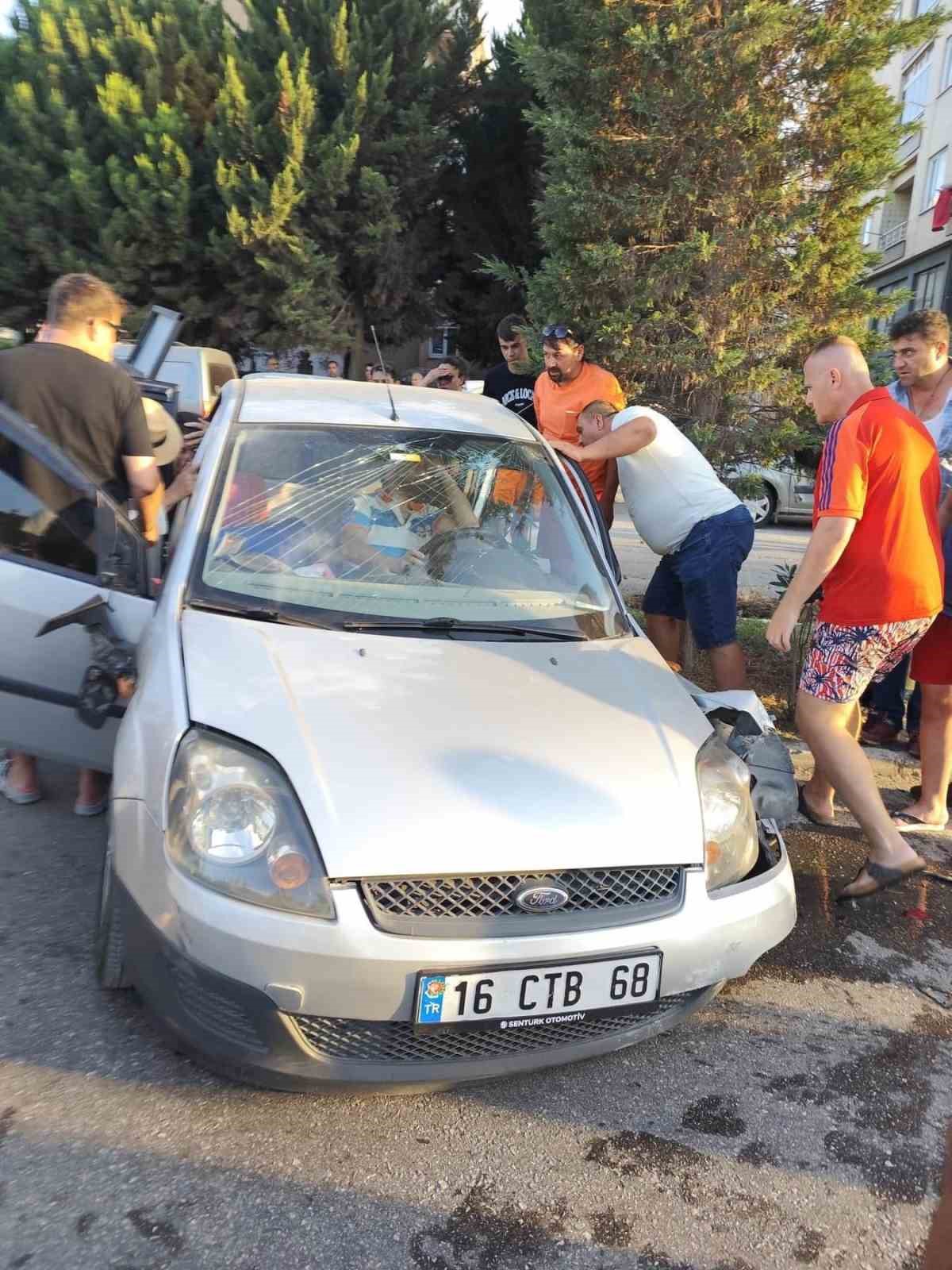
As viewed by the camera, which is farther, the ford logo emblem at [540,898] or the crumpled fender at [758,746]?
the crumpled fender at [758,746]

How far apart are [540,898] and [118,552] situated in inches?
71.8

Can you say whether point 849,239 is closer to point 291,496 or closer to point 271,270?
point 291,496

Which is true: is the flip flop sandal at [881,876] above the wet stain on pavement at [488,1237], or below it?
above

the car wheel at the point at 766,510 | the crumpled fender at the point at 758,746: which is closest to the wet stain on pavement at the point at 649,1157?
the crumpled fender at the point at 758,746

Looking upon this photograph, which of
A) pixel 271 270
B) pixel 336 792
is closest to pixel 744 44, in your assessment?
pixel 336 792

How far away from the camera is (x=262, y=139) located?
14.3 metres

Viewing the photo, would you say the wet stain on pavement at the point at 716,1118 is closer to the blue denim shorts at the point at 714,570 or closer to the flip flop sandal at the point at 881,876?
the flip flop sandal at the point at 881,876

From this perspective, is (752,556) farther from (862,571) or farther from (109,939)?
(109,939)

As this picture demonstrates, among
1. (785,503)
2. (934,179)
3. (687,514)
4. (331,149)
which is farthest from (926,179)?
(687,514)

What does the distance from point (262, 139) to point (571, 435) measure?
11714 millimetres

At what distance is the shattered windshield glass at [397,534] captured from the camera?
9.46ft

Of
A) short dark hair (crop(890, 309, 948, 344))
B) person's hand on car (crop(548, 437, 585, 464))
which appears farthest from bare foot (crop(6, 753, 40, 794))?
short dark hair (crop(890, 309, 948, 344))

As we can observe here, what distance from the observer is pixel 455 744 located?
7.56 ft

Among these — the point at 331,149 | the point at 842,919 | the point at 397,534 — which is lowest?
the point at 842,919
